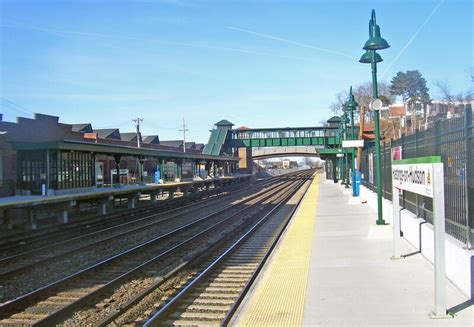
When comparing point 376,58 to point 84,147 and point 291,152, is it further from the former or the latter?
point 291,152

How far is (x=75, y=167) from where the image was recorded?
2792cm

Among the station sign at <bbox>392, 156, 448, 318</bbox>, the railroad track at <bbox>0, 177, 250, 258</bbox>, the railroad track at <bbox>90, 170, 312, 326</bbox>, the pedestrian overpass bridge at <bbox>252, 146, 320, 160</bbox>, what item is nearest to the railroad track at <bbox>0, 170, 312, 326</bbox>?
the railroad track at <bbox>90, 170, 312, 326</bbox>

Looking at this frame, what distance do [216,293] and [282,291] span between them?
1626 mm

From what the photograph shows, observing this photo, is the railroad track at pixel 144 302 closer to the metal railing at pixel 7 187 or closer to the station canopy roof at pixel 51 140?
the station canopy roof at pixel 51 140

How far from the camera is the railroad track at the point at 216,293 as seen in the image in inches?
262

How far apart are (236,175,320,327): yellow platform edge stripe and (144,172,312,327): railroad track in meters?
0.29

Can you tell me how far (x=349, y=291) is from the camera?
6.81 metres

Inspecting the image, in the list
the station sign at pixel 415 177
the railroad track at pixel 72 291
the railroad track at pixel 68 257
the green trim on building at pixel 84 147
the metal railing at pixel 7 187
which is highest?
the green trim on building at pixel 84 147

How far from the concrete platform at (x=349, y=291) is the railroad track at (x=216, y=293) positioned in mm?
438

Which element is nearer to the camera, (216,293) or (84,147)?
(216,293)

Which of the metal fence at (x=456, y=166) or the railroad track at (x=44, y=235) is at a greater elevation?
the metal fence at (x=456, y=166)

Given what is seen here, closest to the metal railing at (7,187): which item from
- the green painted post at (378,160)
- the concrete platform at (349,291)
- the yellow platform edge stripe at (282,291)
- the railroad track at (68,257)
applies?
the railroad track at (68,257)

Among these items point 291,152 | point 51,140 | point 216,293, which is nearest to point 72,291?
point 216,293

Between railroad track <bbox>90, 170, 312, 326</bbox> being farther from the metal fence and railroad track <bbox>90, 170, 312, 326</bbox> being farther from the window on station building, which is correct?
the window on station building
